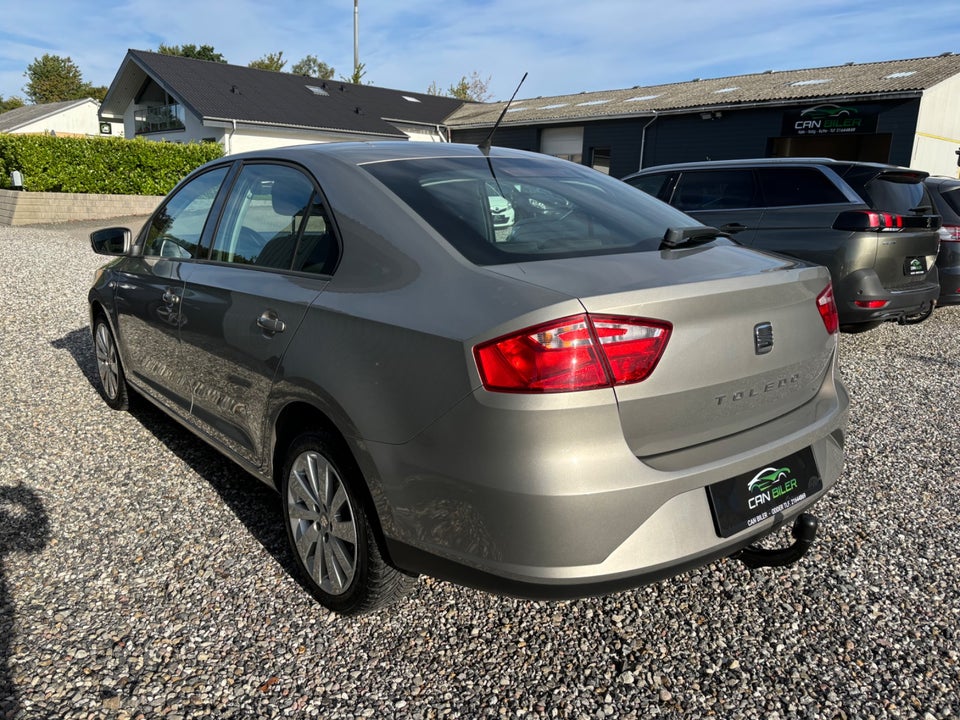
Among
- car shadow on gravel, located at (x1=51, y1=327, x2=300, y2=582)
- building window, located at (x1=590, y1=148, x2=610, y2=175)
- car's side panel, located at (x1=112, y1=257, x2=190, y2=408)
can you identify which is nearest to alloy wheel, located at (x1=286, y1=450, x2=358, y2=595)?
car shadow on gravel, located at (x1=51, y1=327, x2=300, y2=582)

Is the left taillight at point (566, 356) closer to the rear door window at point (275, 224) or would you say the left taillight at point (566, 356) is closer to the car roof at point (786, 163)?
the rear door window at point (275, 224)

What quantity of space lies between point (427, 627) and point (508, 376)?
118cm

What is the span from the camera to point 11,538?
3244 mm

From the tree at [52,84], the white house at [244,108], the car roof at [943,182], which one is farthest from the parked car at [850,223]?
the tree at [52,84]

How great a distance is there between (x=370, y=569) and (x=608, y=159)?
26.1 meters

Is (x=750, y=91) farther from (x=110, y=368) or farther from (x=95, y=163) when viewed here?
(x=110, y=368)

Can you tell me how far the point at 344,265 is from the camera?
2.51m

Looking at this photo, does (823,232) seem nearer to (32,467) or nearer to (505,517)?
(505,517)

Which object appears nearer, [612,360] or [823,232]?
[612,360]

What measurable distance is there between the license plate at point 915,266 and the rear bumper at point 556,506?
5.04m

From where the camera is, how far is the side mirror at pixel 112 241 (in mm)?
4477

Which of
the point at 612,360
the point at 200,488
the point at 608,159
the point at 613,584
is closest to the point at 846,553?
the point at 613,584

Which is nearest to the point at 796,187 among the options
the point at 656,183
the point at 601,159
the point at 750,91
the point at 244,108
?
the point at 656,183

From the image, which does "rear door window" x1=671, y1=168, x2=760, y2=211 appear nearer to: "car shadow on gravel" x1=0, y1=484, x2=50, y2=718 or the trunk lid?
the trunk lid
